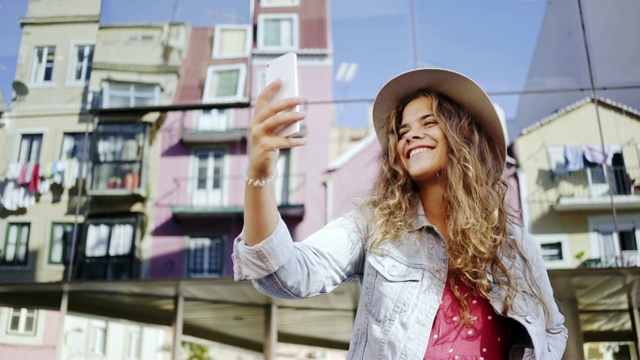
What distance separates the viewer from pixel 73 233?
10344mm

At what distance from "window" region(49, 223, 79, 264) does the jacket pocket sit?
9512 mm

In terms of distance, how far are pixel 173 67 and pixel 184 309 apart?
13.0 ft

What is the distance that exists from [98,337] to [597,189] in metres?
8.00

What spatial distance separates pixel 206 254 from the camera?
10.1m

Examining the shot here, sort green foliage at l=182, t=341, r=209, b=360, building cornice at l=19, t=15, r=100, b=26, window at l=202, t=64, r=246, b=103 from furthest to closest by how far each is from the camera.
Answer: green foliage at l=182, t=341, r=209, b=360 < building cornice at l=19, t=15, r=100, b=26 < window at l=202, t=64, r=246, b=103

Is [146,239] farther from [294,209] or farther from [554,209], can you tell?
[554,209]

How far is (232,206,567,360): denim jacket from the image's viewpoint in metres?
1.40

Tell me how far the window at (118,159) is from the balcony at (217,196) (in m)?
0.70

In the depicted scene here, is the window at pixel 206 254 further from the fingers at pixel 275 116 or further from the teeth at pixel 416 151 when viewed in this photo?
the fingers at pixel 275 116

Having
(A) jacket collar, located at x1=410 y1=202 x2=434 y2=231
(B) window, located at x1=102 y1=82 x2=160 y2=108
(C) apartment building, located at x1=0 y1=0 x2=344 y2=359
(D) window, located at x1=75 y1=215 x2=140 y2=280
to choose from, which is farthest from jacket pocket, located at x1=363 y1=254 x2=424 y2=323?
(B) window, located at x1=102 y1=82 x2=160 y2=108

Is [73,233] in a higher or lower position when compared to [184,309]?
higher

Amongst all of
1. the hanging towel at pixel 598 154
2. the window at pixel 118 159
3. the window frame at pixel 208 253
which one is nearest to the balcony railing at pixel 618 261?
the hanging towel at pixel 598 154

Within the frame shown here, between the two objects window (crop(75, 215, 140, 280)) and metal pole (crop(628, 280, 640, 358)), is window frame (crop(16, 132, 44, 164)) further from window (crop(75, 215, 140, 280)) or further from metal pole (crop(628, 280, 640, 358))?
metal pole (crop(628, 280, 640, 358))

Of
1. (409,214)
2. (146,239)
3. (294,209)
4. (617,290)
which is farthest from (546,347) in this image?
(617,290)
